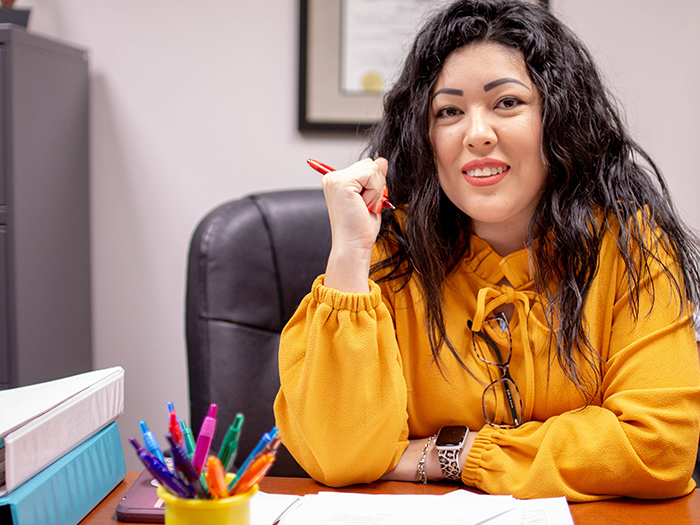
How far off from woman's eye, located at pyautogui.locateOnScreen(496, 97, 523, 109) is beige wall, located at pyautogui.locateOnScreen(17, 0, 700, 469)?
0.77 meters

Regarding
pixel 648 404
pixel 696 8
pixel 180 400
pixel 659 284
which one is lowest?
pixel 180 400

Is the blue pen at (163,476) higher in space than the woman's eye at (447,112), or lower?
lower

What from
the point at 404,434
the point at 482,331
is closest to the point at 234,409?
the point at 404,434

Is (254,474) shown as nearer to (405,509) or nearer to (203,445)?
(203,445)

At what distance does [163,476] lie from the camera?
525mm

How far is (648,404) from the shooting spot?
36.2 inches

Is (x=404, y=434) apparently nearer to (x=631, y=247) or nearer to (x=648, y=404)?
(x=648, y=404)

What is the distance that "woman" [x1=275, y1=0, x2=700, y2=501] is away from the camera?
91 cm

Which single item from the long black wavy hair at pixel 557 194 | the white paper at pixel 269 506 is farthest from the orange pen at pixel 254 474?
the long black wavy hair at pixel 557 194

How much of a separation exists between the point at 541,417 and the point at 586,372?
0.12m

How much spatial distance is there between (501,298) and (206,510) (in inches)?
27.8

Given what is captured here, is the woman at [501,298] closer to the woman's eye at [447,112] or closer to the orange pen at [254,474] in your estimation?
the woman's eye at [447,112]

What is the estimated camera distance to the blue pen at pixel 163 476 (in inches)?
20.6

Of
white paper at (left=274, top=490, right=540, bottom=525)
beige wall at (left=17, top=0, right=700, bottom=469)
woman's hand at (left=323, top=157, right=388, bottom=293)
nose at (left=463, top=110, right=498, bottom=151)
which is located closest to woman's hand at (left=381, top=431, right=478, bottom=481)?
white paper at (left=274, top=490, right=540, bottom=525)
